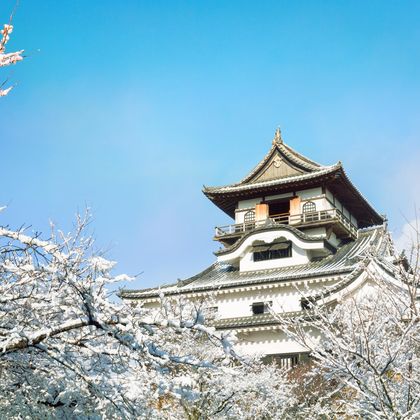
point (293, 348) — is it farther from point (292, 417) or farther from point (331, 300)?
point (292, 417)

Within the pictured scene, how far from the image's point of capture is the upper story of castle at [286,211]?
95.1ft

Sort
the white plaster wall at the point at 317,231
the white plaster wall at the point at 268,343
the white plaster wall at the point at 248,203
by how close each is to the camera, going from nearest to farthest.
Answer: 1. the white plaster wall at the point at 268,343
2. the white plaster wall at the point at 317,231
3. the white plaster wall at the point at 248,203

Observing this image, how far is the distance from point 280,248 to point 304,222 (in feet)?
6.45

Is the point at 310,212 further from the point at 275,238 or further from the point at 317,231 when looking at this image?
the point at 275,238

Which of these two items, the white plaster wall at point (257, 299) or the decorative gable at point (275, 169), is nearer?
the white plaster wall at point (257, 299)

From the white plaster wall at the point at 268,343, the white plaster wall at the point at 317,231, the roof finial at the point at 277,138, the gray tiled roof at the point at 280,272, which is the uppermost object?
the roof finial at the point at 277,138

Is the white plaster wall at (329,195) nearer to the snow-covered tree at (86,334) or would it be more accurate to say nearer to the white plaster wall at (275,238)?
the white plaster wall at (275,238)

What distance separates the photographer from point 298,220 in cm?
3039

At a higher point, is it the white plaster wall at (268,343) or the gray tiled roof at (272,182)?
the gray tiled roof at (272,182)

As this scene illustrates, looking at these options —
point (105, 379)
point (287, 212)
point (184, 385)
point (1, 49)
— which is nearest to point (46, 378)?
point (105, 379)

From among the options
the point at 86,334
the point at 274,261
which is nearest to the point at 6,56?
the point at 86,334

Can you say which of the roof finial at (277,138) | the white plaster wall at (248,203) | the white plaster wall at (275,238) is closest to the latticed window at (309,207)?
the white plaster wall at (275,238)

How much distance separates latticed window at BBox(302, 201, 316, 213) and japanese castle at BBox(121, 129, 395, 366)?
6 centimetres

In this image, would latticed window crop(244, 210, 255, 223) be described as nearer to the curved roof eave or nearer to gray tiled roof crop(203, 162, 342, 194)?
gray tiled roof crop(203, 162, 342, 194)
